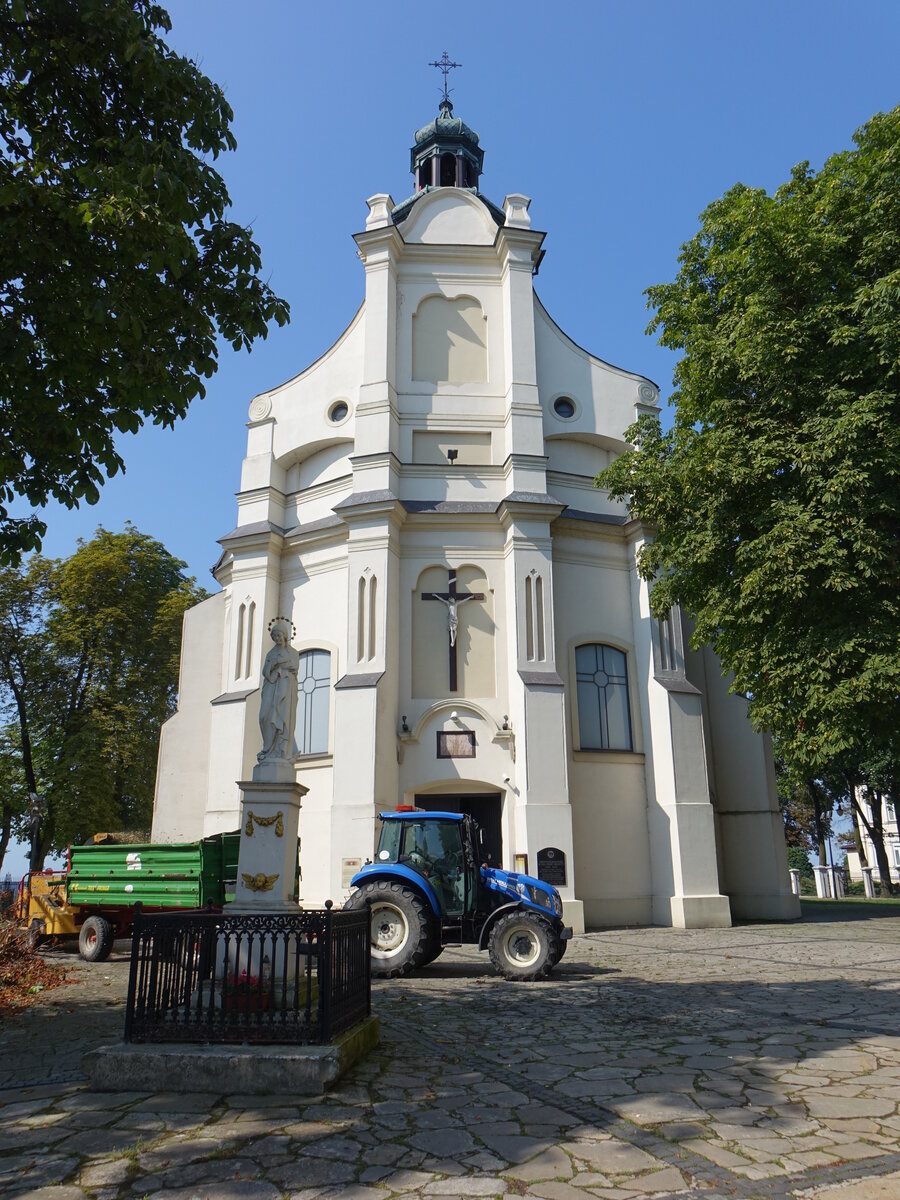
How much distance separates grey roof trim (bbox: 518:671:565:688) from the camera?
18766 mm

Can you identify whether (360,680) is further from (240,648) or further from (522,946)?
(522,946)

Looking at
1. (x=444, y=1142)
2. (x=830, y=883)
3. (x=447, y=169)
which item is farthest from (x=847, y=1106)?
(x=830, y=883)

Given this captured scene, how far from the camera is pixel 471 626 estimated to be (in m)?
20.2

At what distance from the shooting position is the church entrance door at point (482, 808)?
63.1ft

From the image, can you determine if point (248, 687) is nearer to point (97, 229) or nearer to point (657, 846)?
point (657, 846)

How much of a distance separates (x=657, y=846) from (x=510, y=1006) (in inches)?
427

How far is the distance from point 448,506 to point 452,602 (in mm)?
2291

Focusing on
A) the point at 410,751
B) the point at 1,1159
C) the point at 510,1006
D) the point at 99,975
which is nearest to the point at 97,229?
the point at 1,1159

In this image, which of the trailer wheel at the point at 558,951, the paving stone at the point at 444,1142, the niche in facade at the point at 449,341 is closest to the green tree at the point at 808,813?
the niche in facade at the point at 449,341

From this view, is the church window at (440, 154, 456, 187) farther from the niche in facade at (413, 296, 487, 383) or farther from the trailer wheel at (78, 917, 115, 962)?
the trailer wheel at (78, 917, 115, 962)

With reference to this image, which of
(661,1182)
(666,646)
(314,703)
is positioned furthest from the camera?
(314,703)

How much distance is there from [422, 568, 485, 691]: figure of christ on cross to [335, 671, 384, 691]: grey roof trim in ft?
5.92

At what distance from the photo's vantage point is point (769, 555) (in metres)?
14.3

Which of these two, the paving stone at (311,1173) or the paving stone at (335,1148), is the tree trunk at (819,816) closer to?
the paving stone at (335,1148)
